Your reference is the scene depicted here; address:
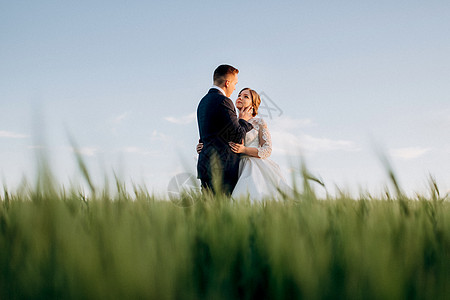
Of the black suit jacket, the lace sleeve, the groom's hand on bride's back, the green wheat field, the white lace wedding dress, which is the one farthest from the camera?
the groom's hand on bride's back

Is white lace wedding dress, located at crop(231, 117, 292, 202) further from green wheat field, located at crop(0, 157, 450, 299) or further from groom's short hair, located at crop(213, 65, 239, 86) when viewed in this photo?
green wheat field, located at crop(0, 157, 450, 299)

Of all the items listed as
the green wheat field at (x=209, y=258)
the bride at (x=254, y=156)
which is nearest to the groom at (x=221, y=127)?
the bride at (x=254, y=156)

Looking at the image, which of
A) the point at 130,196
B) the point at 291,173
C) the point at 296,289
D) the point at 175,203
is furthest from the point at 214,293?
the point at 175,203

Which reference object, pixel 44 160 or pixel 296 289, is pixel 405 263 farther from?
pixel 44 160

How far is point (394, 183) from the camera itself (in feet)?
4.07

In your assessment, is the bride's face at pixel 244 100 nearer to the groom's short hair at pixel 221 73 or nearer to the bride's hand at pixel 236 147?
the groom's short hair at pixel 221 73

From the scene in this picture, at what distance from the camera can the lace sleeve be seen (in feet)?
16.2

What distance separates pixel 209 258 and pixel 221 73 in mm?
3698

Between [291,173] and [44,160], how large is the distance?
28.0 inches

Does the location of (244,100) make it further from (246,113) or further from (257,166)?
(257,166)

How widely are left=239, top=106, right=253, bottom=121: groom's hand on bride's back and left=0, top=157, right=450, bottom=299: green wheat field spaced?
423cm

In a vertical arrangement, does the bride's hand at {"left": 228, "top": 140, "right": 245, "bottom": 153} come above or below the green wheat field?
above

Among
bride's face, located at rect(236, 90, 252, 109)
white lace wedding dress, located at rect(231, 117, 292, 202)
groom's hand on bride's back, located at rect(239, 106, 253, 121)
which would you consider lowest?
white lace wedding dress, located at rect(231, 117, 292, 202)

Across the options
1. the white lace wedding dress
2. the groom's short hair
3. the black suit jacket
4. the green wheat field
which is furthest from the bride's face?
the green wheat field
